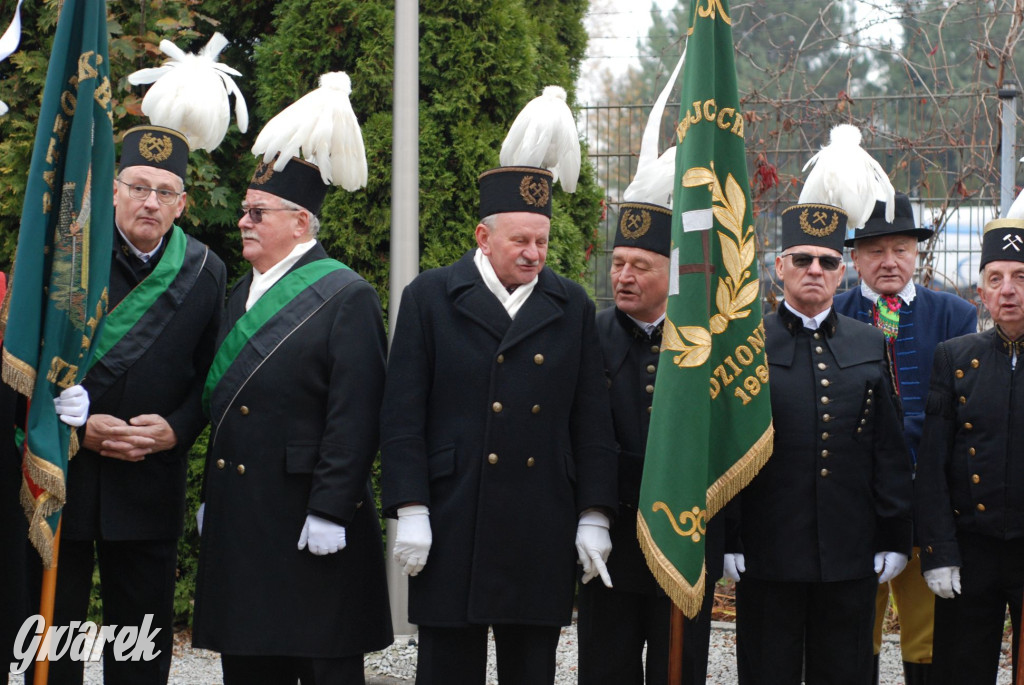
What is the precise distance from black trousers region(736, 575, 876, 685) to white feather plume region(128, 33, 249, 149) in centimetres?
261

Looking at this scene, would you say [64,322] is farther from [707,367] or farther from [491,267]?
[707,367]

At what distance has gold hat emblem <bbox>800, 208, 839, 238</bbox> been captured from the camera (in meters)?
4.53

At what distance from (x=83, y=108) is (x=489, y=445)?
179 cm

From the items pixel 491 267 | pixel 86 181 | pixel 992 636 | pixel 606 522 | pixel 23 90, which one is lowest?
pixel 992 636

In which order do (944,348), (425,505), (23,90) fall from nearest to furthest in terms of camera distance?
A: (425,505)
(944,348)
(23,90)

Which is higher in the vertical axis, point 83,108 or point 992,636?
point 83,108

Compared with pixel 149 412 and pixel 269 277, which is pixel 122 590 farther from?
pixel 269 277

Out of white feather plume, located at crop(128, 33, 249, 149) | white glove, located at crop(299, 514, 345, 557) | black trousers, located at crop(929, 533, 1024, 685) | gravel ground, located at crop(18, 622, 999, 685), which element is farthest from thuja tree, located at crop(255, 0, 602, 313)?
black trousers, located at crop(929, 533, 1024, 685)

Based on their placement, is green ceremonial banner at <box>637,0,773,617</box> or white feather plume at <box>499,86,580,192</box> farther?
white feather plume at <box>499,86,580,192</box>

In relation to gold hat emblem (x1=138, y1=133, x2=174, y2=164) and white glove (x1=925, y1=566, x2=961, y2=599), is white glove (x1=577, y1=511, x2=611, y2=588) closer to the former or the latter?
white glove (x1=925, y1=566, x2=961, y2=599)

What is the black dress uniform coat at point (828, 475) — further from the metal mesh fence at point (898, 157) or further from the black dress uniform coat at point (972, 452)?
the metal mesh fence at point (898, 157)

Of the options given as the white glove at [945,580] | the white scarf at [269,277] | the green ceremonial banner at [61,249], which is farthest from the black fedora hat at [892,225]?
the green ceremonial banner at [61,249]

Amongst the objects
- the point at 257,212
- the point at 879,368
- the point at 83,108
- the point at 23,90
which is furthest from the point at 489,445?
the point at 23,90

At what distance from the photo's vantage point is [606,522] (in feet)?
13.6
